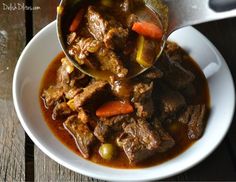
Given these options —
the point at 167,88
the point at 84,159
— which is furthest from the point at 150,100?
the point at 84,159

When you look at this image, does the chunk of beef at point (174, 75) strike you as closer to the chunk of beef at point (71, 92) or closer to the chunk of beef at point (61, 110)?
the chunk of beef at point (71, 92)

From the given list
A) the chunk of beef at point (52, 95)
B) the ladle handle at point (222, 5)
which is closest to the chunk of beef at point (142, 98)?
the chunk of beef at point (52, 95)

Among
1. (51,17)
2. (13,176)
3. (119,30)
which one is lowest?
(13,176)

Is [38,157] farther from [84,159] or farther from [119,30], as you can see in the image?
[119,30]

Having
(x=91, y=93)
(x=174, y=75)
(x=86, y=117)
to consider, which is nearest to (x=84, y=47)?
(x=91, y=93)

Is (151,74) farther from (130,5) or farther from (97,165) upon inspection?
(97,165)
